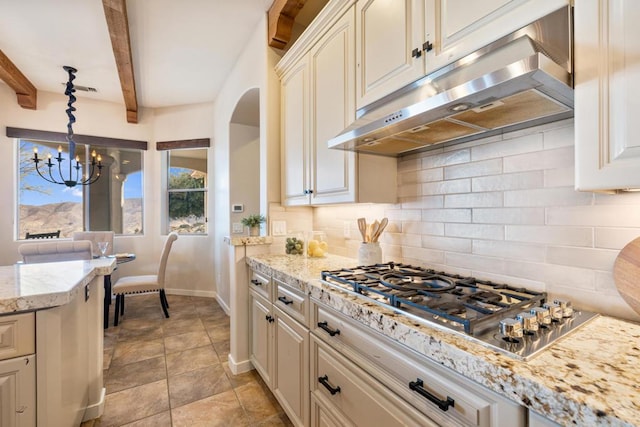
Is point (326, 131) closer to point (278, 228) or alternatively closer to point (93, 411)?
point (278, 228)

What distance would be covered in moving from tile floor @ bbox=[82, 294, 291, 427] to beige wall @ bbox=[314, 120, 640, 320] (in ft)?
4.82

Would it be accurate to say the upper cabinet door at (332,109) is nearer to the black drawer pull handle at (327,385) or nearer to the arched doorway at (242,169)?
the black drawer pull handle at (327,385)

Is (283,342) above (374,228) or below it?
below

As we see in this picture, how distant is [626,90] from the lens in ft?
2.40

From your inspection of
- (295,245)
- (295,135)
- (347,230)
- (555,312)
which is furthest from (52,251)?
(555,312)

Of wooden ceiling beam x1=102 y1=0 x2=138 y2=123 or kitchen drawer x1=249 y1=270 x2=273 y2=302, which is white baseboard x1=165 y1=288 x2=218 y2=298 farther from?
wooden ceiling beam x1=102 y1=0 x2=138 y2=123

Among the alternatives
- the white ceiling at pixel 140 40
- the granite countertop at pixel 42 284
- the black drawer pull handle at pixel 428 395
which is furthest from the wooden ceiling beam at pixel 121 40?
the black drawer pull handle at pixel 428 395

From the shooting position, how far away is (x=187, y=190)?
4781mm

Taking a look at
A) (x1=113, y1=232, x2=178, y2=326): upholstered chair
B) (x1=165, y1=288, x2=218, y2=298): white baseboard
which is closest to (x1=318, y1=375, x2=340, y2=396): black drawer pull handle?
(x1=113, y1=232, x2=178, y2=326): upholstered chair

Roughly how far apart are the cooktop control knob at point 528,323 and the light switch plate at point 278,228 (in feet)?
6.13

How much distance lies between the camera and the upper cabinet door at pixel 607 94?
0.72m

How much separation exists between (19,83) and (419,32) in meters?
4.79

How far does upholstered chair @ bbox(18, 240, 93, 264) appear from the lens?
2797 mm

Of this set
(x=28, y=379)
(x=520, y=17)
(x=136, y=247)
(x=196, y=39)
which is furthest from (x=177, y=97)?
(x=520, y=17)
